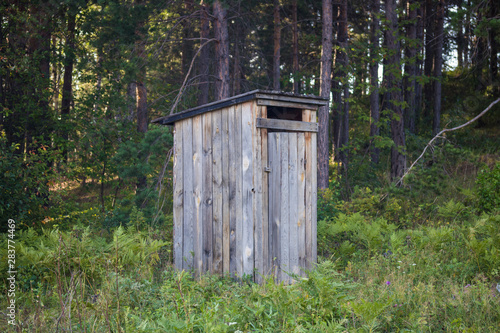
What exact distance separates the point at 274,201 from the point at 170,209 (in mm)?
8370

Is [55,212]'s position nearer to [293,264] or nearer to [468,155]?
[293,264]

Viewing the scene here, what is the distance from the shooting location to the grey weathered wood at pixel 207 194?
610 cm

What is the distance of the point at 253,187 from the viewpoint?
5.38 meters

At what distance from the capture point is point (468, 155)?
961 cm

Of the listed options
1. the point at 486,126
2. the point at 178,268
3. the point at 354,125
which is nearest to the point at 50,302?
the point at 178,268

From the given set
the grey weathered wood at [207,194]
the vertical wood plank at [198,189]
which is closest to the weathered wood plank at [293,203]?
the grey weathered wood at [207,194]

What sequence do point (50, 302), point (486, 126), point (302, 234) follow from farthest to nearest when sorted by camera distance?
1. point (486, 126)
2. point (302, 234)
3. point (50, 302)

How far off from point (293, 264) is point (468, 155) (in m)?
6.14

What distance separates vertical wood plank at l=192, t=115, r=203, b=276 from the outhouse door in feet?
4.16

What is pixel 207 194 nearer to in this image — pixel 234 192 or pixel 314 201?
pixel 234 192

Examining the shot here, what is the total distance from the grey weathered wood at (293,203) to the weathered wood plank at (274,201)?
19cm

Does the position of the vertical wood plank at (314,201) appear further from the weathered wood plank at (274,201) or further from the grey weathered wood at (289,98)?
the weathered wood plank at (274,201)

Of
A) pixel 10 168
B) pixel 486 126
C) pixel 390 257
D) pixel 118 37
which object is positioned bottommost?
pixel 390 257

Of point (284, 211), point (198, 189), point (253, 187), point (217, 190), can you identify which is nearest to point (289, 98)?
point (253, 187)
